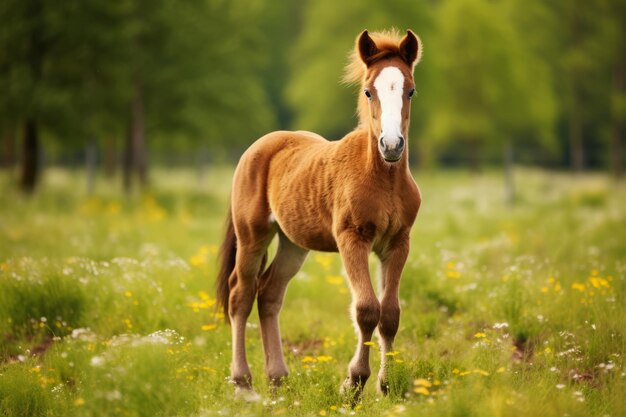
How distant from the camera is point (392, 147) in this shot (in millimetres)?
4141

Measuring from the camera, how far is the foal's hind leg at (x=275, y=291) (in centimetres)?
554

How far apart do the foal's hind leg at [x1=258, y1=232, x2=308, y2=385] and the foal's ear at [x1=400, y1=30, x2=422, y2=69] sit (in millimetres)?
1876

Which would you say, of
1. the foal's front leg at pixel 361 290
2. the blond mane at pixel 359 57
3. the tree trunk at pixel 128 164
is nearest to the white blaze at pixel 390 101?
the blond mane at pixel 359 57

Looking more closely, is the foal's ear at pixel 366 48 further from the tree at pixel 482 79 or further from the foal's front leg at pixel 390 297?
the tree at pixel 482 79

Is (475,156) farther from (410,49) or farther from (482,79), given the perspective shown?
(410,49)

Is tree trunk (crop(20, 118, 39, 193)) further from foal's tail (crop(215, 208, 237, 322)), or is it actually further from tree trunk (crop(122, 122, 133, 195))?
foal's tail (crop(215, 208, 237, 322))

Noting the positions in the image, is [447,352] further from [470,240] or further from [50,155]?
[50,155]

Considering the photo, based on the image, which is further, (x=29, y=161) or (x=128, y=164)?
(x=128, y=164)

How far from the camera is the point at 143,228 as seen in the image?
13.6 metres

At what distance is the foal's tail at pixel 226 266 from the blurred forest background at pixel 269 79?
38.0ft

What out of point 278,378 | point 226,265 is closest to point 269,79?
point 226,265

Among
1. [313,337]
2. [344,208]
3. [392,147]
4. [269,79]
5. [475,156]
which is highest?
[269,79]

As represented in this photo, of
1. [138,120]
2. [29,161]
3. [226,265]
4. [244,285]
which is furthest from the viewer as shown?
[138,120]

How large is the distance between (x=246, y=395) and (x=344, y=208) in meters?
1.48
